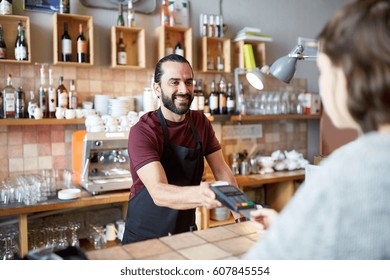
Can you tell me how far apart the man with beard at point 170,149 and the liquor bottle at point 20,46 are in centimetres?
128

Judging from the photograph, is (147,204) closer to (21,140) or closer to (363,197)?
(363,197)

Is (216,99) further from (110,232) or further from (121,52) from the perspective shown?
(110,232)

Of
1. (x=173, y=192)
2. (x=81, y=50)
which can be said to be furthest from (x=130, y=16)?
(x=173, y=192)

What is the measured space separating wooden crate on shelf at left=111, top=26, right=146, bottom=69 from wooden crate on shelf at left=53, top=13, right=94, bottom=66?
178mm

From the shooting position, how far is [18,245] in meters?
2.55

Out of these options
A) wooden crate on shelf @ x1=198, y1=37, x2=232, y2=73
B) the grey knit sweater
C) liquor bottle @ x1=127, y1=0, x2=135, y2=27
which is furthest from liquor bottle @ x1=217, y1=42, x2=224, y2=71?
the grey knit sweater

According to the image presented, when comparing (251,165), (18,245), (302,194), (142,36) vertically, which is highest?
→ (142,36)

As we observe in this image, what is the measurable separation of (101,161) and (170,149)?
1.07 m

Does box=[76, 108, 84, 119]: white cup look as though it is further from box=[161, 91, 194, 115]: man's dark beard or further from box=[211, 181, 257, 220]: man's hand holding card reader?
box=[211, 181, 257, 220]: man's hand holding card reader

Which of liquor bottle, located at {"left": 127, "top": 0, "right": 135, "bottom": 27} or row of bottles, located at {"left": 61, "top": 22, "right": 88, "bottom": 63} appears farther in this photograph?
liquor bottle, located at {"left": 127, "top": 0, "right": 135, "bottom": 27}

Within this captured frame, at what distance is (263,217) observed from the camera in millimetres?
1063

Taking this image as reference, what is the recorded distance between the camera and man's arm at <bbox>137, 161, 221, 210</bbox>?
1229 mm

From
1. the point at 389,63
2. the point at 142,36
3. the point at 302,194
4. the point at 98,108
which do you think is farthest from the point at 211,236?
the point at 142,36

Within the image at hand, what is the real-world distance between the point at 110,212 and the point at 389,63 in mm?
2853
